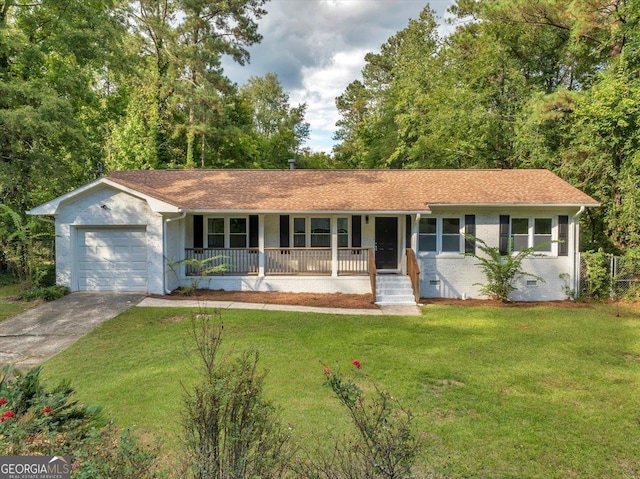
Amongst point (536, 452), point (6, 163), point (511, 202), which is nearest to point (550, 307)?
point (511, 202)

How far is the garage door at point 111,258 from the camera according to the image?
463 inches

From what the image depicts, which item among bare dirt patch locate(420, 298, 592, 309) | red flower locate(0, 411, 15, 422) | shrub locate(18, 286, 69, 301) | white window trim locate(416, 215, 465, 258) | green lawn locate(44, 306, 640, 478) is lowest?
bare dirt patch locate(420, 298, 592, 309)

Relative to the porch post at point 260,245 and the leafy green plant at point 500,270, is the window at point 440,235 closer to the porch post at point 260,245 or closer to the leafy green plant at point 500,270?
the leafy green plant at point 500,270

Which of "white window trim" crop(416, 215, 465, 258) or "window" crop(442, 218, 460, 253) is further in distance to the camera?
"window" crop(442, 218, 460, 253)

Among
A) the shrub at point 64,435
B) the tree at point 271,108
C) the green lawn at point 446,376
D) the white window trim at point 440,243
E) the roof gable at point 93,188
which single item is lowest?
the green lawn at point 446,376

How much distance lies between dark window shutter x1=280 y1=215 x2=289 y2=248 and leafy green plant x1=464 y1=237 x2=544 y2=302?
6.49 metres

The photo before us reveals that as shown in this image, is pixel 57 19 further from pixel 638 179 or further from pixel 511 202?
pixel 638 179

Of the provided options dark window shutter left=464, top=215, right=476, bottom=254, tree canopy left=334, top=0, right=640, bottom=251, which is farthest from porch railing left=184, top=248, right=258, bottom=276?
tree canopy left=334, top=0, right=640, bottom=251

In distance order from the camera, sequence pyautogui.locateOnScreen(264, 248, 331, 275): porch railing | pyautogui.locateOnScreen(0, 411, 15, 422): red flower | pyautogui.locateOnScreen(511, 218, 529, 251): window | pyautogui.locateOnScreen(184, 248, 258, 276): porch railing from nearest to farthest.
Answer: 1. pyautogui.locateOnScreen(0, 411, 15, 422): red flower
2. pyautogui.locateOnScreen(511, 218, 529, 251): window
3. pyautogui.locateOnScreen(184, 248, 258, 276): porch railing
4. pyautogui.locateOnScreen(264, 248, 331, 275): porch railing

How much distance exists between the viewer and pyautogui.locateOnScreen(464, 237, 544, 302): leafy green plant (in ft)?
38.0

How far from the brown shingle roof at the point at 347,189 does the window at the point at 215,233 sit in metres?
0.91

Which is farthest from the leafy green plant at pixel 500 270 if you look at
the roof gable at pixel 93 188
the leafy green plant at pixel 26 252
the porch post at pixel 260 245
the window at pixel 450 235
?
the leafy green plant at pixel 26 252

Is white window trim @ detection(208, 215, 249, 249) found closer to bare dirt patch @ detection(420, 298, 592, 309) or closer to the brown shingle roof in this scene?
the brown shingle roof

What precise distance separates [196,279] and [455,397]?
9580mm
